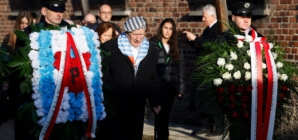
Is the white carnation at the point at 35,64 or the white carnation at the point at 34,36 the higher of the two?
the white carnation at the point at 34,36

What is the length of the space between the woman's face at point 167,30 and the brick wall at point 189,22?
0.88 metres

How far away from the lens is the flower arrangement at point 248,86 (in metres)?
3.26

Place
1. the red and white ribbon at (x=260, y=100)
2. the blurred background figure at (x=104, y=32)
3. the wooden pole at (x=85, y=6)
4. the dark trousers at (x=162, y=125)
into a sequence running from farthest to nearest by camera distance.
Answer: the wooden pole at (x=85, y=6)
the dark trousers at (x=162, y=125)
the blurred background figure at (x=104, y=32)
the red and white ribbon at (x=260, y=100)

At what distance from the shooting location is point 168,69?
197 inches

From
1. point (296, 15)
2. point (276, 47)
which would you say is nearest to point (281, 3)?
point (296, 15)

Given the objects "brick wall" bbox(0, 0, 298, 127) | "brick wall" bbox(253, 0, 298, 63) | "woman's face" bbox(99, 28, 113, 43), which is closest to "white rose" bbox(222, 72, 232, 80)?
"woman's face" bbox(99, 28, 113, 43)

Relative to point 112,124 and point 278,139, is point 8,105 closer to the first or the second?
point 112,124

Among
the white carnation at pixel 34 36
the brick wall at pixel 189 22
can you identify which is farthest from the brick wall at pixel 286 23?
the white carnation at pixel 34 36

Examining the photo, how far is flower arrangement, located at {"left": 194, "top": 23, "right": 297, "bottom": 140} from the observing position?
3260 mm

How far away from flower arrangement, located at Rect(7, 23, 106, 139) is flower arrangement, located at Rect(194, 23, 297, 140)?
108cm

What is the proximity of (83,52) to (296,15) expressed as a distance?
380 cm

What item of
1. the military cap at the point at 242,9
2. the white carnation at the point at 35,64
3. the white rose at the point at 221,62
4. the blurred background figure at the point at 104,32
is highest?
the military cap at the point at 242,9

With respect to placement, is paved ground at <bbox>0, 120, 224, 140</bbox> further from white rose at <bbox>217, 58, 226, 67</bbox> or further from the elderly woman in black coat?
white rose at <bbox>217, 58, 226, 67</bbox>

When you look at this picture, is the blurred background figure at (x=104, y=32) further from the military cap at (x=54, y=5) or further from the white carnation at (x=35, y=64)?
the white carnation at (x=35, y=64)
